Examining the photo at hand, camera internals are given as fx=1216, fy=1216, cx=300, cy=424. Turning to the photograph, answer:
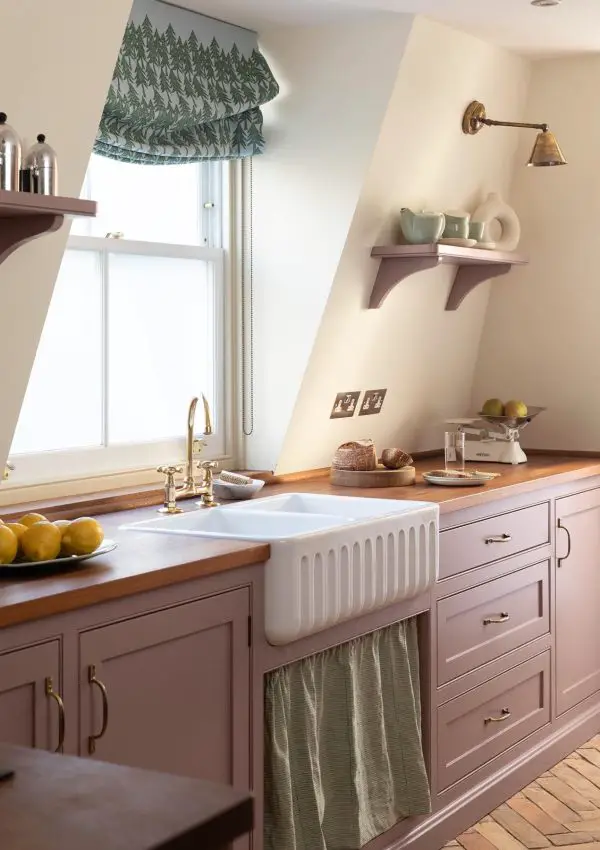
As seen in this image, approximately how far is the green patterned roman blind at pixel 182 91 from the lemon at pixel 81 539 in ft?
3.89

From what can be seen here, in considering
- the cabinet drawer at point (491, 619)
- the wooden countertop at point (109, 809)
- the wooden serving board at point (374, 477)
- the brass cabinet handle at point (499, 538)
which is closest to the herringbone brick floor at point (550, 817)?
the cabinet drawer at point (491, 619)

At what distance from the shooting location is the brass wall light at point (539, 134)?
12.9 feet

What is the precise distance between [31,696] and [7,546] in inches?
12.7

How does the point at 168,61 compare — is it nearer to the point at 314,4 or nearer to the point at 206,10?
the point at 206,10

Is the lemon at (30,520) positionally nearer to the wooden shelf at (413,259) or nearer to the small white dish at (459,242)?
the wooden shelf at (413,259)

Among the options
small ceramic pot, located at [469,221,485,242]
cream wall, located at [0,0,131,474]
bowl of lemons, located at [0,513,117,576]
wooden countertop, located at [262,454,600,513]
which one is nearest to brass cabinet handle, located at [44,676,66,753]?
bowl of lemons, located at [0,513,117,576]

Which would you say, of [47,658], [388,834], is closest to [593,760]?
[388,834]

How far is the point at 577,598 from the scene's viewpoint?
14.5ft

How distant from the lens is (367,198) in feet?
12.4

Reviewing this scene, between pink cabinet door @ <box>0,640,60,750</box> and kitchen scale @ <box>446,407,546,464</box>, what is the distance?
8.49 feet

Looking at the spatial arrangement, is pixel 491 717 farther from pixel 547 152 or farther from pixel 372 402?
pixel 547 152

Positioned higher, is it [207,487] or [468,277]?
[468,277]

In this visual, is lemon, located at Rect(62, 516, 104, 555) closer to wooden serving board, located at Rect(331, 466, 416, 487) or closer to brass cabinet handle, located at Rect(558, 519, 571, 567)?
wooden serving board, located at Rect(331, 466, 416, 487)

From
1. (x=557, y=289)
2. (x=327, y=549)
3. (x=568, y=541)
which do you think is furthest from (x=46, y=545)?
(x=557, y=289)
